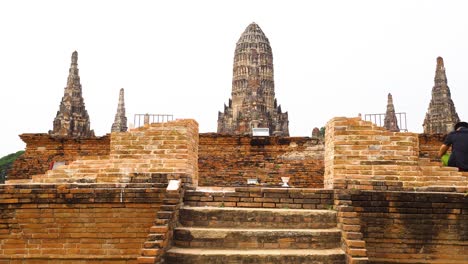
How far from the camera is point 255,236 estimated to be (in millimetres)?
5387

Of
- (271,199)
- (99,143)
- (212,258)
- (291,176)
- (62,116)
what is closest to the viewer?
(212,258)

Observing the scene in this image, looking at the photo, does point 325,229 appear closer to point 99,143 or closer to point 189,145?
point 189,145

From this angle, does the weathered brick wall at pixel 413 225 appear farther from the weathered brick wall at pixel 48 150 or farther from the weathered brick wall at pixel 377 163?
the weathered brick wall at pixel 48 150

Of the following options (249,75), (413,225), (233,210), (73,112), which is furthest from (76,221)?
(249,75)

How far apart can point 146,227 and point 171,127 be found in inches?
60.9

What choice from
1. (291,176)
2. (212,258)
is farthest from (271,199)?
(291,176)

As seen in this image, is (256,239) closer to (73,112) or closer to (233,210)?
(233,210)

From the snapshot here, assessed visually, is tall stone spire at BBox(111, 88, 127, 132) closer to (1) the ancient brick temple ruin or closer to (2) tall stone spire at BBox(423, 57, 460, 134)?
(2) tall stone spire at BBox(423, 57, 460, 134)

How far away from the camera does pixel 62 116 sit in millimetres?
26562

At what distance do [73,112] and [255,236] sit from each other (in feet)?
79.3

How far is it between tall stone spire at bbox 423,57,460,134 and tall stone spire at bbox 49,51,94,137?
20.7m

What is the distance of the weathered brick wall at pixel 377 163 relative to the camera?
615 centimetres

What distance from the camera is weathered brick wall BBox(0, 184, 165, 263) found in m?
5.71

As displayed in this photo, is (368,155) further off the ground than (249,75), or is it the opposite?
(249,75)
